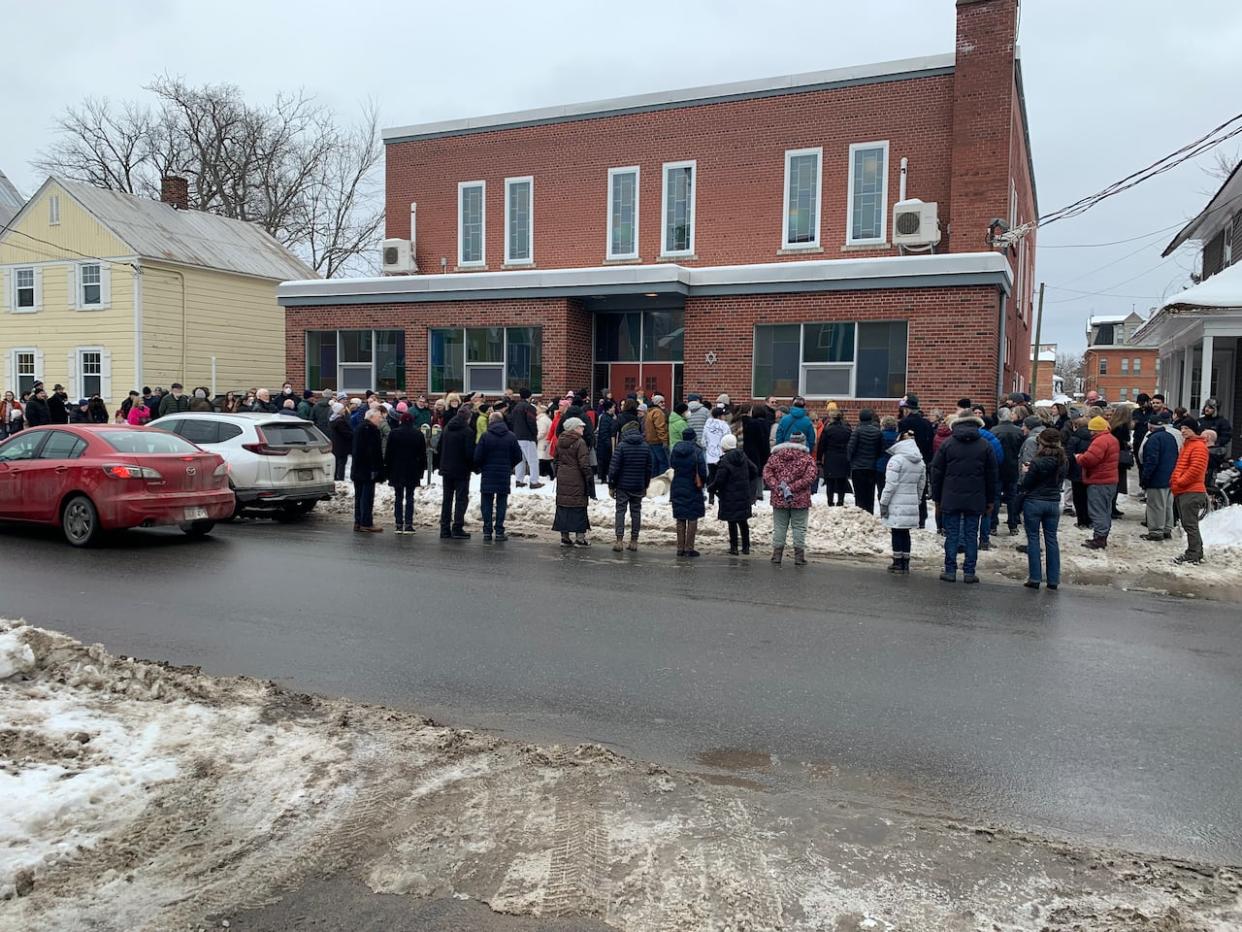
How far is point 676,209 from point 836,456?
454 inches

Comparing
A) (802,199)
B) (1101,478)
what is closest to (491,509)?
(1101,478)

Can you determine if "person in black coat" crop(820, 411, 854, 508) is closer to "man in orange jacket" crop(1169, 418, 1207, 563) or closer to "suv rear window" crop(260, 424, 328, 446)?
"man in orange jacket" crop(1169, 418, 1207, 563)

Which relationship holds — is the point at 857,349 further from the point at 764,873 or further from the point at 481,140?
the point at 764,873

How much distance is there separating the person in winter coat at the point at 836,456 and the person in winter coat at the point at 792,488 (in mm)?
2831

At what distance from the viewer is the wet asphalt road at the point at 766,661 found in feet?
16.4

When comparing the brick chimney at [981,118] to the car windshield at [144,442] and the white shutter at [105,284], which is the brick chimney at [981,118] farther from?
the white shutter at [105,284]

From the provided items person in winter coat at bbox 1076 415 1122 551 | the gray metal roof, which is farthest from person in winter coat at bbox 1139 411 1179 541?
the gray metal roof

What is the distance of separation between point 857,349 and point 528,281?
292 inches

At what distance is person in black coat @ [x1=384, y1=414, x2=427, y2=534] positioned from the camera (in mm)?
13508

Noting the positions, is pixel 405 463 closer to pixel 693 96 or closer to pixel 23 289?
pixel 693 96

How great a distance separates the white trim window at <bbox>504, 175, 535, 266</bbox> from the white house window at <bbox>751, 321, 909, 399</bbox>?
27.2 ft

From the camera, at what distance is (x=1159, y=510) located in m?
12.9

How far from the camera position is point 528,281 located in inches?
840

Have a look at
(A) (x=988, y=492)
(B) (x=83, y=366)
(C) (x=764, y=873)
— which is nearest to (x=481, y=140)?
(B) (x=83, y=366)
